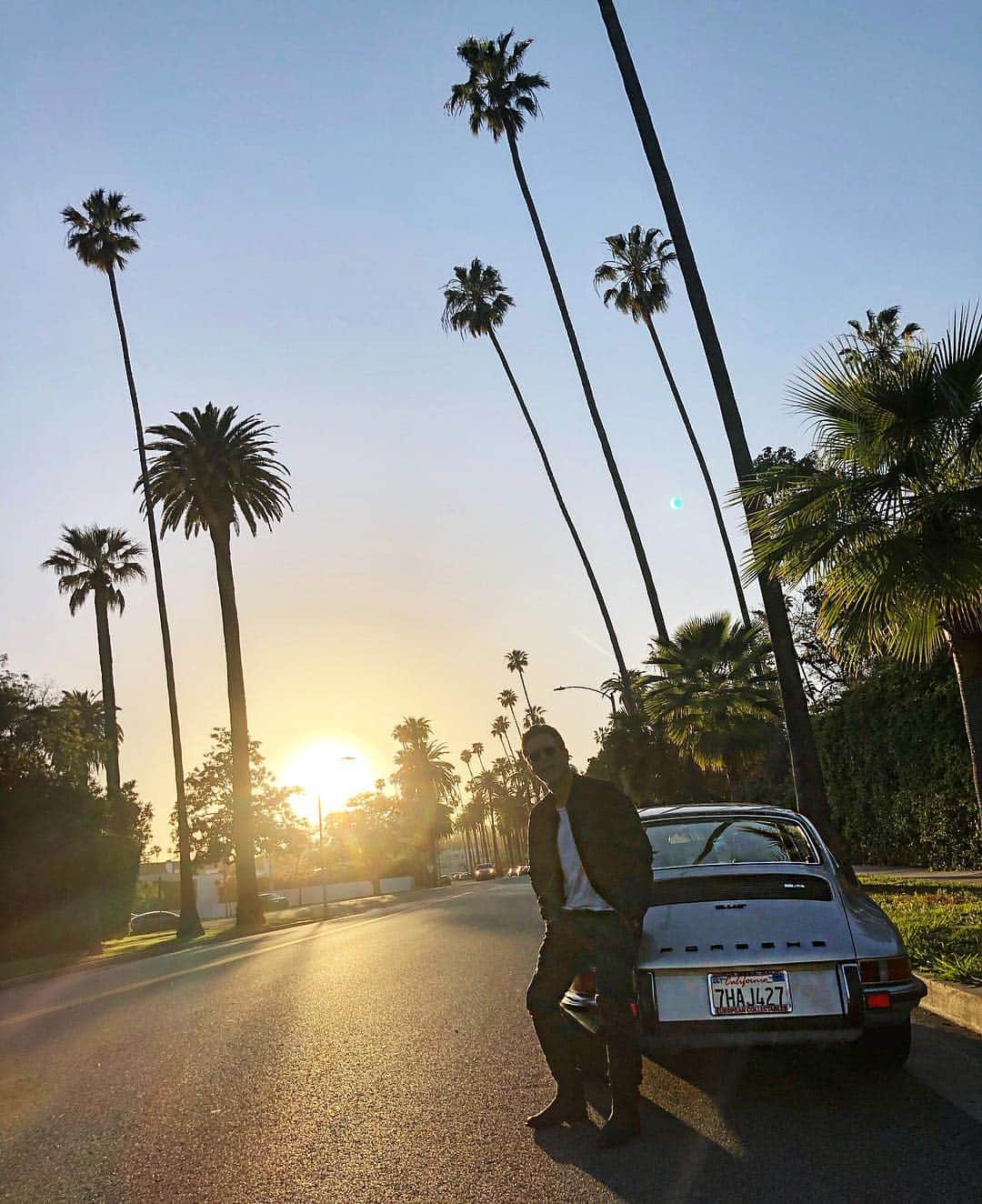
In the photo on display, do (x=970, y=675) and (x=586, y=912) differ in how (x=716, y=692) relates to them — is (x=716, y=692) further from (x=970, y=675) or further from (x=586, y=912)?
(x=586, y=912)

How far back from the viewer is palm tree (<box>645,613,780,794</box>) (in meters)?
32.1

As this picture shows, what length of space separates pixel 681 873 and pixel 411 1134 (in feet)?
6.46

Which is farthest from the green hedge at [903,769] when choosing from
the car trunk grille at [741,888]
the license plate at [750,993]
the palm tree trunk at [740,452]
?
the license plate at [750,993]

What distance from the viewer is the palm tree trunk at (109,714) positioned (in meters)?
38.4

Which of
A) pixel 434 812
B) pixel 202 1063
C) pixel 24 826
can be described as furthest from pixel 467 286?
pixel 434 812

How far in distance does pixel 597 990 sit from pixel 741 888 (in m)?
1.15

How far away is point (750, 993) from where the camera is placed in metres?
5.24

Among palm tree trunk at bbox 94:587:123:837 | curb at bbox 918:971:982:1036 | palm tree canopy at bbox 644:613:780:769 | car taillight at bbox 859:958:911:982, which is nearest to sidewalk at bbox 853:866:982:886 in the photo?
palm tree canopy at bbox 644:613:780:769

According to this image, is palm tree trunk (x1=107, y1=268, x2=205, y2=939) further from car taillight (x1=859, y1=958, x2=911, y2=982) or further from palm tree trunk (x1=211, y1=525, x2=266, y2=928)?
car taillight (x1=859, y1=958, x2=911, y2=982)

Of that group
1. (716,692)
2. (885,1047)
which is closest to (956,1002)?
(885,1047)

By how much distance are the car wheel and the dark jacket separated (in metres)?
1.36

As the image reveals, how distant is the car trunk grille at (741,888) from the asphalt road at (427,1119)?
3.21ft

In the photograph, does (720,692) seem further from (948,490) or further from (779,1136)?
(779,1136)

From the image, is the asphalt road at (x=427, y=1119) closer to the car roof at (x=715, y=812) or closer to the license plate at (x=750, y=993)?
the license plate at (x=750, y=993)
